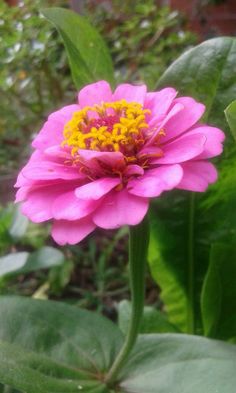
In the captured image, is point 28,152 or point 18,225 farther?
point 28,152

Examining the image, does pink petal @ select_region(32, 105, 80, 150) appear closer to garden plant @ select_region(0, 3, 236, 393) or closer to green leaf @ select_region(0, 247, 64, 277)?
garden plant @ select_region(0, 3, 236, 393)

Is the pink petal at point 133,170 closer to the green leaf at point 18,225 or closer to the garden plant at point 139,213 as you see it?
the garden plant at point 139,213

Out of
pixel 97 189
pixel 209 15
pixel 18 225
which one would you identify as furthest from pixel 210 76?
pixel 209 15

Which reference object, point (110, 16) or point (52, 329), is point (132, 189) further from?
point (110, 16)

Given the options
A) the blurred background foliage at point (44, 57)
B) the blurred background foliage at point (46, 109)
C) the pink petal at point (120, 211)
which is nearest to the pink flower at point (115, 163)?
the pink petal at point (120, 211)

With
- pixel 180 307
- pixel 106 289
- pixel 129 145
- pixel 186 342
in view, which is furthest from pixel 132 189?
pixel 106 289

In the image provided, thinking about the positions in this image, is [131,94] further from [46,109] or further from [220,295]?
[46,109]
